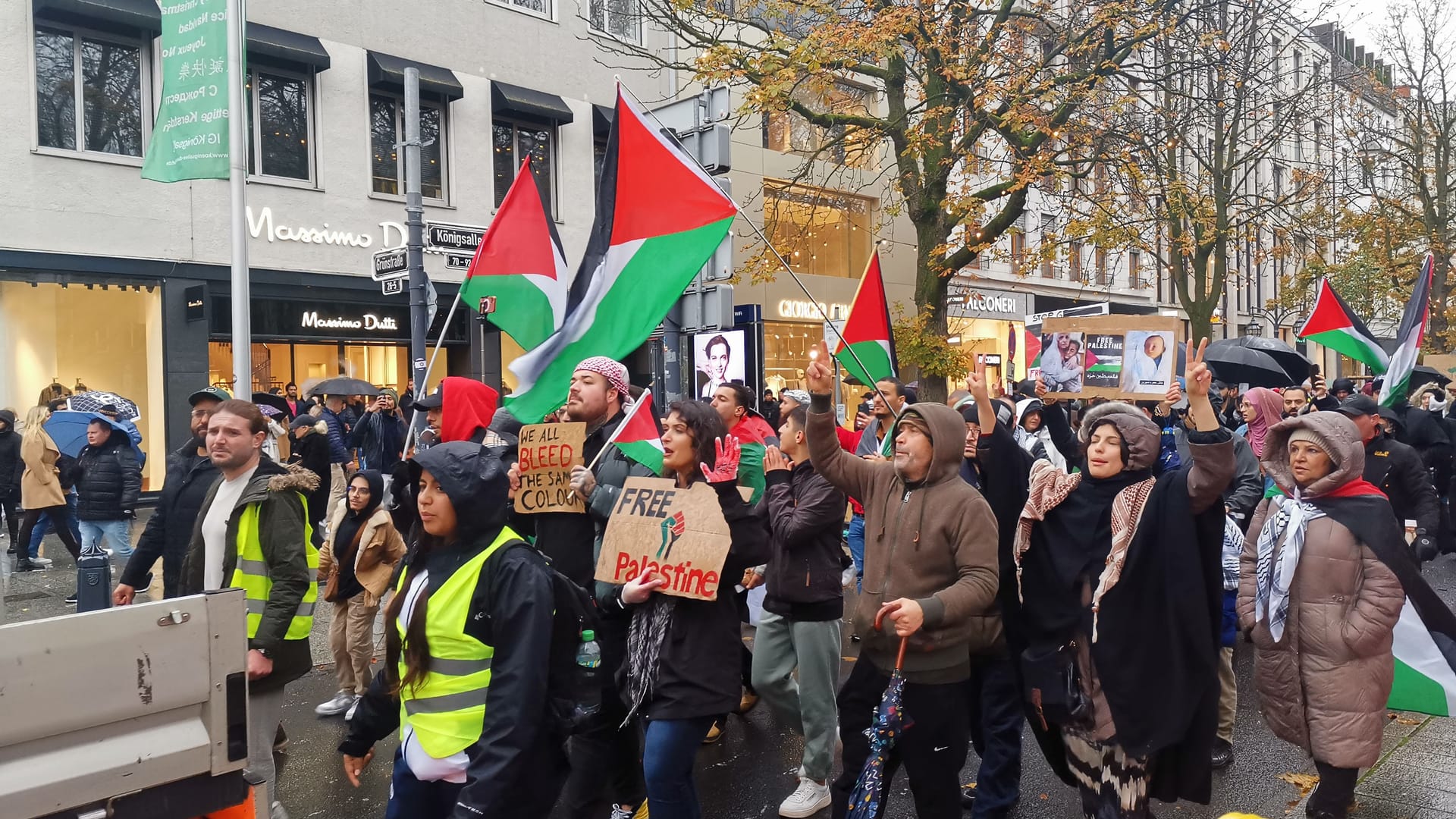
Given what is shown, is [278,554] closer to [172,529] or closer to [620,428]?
[172,529]

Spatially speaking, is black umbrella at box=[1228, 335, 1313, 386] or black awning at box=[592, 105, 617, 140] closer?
black umbrella at box=[1228, 335, 1313, 386]

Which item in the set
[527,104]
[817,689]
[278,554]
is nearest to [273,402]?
[278,554]

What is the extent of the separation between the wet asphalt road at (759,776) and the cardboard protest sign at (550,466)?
149 centimetres

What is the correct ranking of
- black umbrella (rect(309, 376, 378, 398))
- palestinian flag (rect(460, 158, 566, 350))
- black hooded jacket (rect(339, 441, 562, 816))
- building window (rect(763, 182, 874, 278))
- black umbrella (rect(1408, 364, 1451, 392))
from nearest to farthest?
black hooded jacket (rect(339, 441, 562, 816)) → palestinian flag (rect(460, 158, 566, 350)) → black umbrella (rect(309, 376, 378, 398)) → black umbrella (rect(1408, 364, 1451, 392)) → building window (rect(763, 182, 874, 278))

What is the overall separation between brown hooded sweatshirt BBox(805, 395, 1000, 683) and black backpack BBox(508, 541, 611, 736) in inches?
44.6

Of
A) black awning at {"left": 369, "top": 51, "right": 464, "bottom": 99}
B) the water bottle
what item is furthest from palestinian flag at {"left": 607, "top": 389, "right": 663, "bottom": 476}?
black awning at {"left": 369, "top": 51, "right": 464, "bottom": 99}

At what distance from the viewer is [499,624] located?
290 cm

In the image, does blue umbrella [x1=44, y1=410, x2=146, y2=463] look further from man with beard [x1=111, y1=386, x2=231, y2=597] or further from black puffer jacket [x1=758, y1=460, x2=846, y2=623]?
black puffer jacket [x1=758, y1=460, x2=846, y2=623]

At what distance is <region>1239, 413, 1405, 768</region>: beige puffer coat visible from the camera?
13.9 ft

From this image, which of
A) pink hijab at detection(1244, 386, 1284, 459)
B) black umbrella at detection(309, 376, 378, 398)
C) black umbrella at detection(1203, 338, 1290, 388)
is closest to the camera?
pink hijab at detection(1244, 386, 1284, 459)

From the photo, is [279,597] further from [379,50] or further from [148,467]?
[379,50]

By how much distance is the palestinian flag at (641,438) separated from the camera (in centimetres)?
472

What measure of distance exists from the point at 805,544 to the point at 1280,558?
2.09 m

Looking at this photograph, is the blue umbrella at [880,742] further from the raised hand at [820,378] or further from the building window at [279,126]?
the building window at [279,126]
